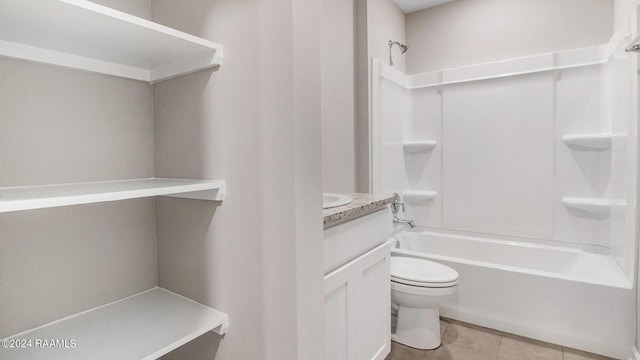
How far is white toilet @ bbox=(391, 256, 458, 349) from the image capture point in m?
1.95

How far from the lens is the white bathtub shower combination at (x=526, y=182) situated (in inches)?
79.0

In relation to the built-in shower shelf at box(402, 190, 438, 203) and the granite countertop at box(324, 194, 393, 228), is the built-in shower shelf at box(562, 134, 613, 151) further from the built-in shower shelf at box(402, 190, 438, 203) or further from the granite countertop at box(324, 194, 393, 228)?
the granite countertop at box(324, 194, 393, 228)

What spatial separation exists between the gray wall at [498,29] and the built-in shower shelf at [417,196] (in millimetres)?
1198

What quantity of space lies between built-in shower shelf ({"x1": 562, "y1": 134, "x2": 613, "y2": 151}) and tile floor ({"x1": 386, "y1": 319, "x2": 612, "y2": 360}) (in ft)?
4.75

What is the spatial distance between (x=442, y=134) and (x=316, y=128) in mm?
2477

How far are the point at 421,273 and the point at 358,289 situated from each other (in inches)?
31.1

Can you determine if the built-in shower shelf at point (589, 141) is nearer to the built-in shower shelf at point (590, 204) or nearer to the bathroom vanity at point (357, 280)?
the built-in shower shelf at point (590, 204)

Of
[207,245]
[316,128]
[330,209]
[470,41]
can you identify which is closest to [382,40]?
[470,41]

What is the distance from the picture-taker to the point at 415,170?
322 centimetres

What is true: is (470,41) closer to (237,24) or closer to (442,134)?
(442,134)

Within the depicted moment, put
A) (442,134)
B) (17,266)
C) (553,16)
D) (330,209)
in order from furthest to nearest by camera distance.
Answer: (442,134), (553,16), (330,209), (17,266)

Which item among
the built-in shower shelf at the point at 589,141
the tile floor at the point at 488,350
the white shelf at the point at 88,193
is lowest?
the tile floor at the point at 488,350
